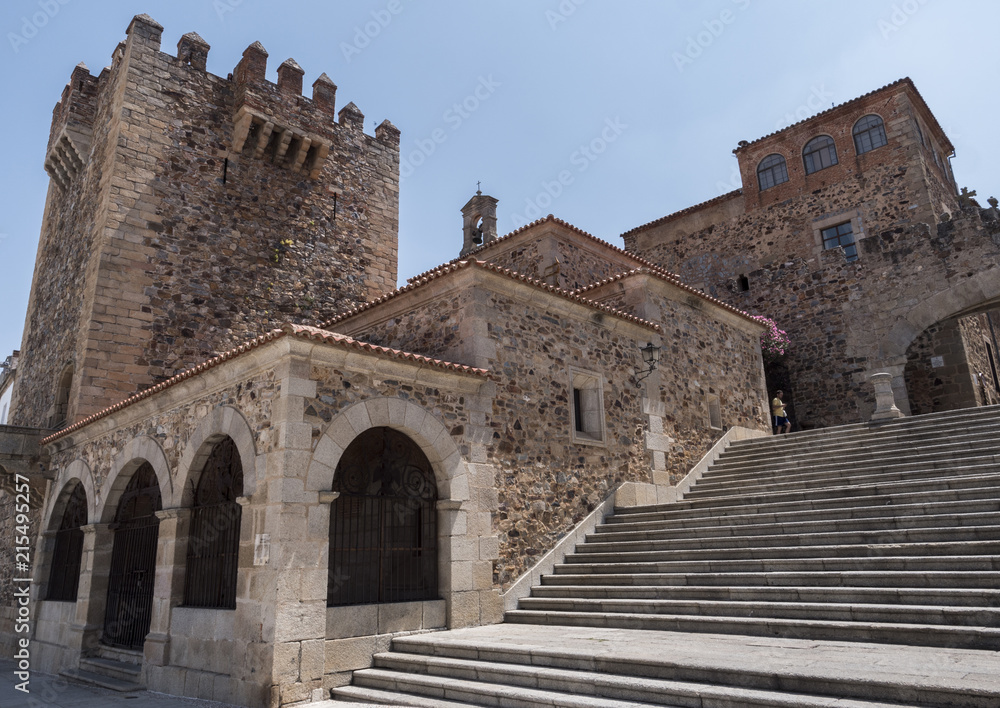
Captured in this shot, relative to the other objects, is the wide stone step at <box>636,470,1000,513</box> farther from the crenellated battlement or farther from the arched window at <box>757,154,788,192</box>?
the crenellated battlement

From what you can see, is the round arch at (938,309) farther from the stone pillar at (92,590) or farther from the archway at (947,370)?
the stone pillar at (92,590)

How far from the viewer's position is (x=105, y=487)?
10.3 m

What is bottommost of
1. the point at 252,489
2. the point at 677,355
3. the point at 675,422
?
the point at 252,489

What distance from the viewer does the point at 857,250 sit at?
56.4 feet

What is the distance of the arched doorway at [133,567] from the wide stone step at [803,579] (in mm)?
5814

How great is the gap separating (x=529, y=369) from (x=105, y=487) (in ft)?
22.3

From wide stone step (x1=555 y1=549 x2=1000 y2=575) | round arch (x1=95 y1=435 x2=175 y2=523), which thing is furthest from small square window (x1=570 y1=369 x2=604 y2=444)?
round arch (x1=95 y1=435 x2=175 y2=523)

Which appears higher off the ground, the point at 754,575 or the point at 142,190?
the point at 142,190

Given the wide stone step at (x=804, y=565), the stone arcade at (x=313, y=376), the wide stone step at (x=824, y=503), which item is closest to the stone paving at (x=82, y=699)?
the stone arcade at (x=313, y=376)

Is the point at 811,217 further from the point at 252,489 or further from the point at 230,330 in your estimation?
the point at 252,489

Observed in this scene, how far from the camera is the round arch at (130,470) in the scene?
348 inches

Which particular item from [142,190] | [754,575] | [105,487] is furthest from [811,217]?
[105,487]

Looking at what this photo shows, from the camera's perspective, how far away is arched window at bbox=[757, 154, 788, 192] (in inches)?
754

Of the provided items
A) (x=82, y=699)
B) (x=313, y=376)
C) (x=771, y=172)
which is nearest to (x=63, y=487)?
(x=82, y=699)
